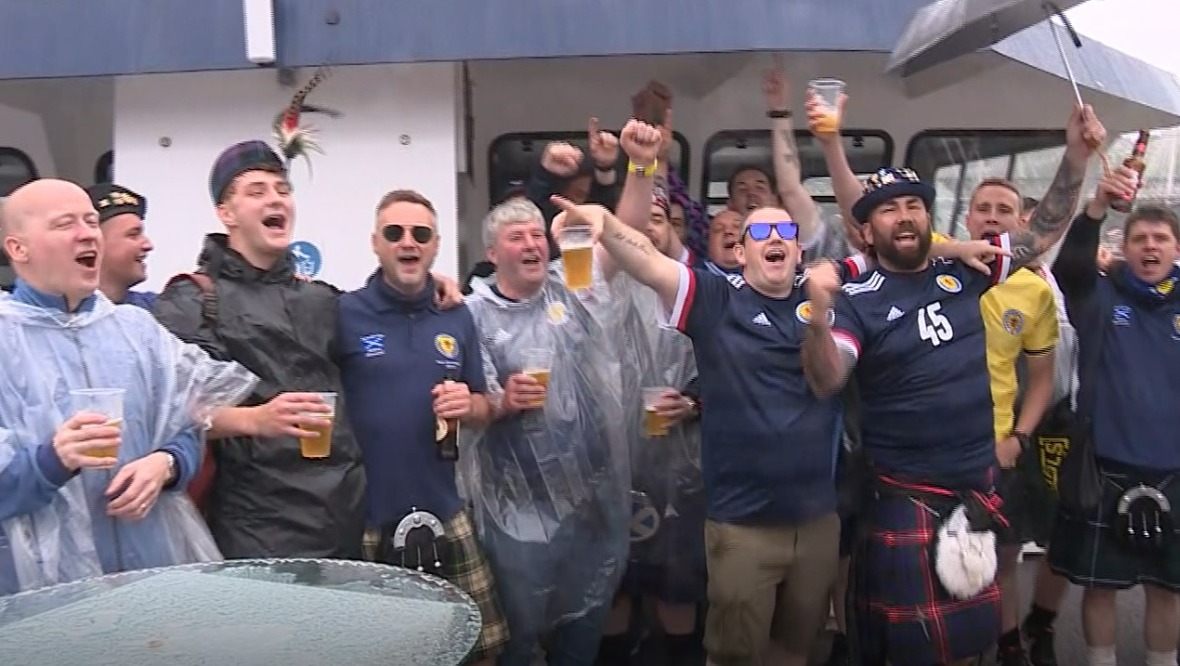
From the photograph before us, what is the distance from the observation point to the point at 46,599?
6.46 ft

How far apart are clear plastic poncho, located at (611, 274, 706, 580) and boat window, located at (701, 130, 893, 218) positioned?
239 cm

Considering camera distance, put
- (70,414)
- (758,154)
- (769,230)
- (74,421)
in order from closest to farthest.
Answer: (74,421)
(70,414)
(769,230)
(758,154)

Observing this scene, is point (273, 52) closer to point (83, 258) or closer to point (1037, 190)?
point (83, 258)

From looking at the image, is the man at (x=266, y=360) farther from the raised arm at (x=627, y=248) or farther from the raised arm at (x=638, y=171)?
the raised arm at (x=638, y=171)

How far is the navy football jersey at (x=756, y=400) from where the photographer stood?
3.49m

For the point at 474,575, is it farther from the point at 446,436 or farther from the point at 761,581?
the point at 761,581

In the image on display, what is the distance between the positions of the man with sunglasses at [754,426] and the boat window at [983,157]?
3178 millimetres

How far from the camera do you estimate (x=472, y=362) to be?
362 cm

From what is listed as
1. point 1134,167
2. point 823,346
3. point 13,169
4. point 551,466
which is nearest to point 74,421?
point 551,466

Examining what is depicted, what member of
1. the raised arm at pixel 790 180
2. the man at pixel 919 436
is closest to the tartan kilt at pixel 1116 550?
the man at pixel 919 436

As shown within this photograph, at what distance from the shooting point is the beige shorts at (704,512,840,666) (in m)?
3.59

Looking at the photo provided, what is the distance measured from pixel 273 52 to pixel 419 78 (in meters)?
0.62

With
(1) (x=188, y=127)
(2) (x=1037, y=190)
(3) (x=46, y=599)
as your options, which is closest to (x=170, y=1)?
(1) (x=188, y=127)

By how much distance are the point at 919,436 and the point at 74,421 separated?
2452 mm
